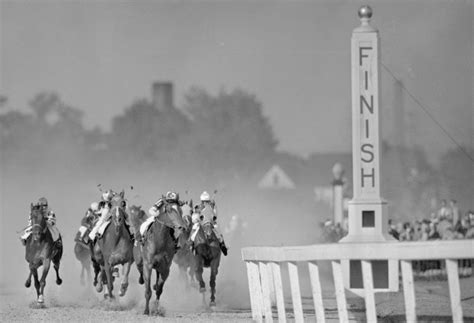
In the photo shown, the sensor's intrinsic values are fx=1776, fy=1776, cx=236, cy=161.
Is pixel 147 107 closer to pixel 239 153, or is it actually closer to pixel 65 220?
pixel 239 153

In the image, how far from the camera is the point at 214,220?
33.0 metres

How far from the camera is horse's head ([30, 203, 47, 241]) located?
31.4 metres

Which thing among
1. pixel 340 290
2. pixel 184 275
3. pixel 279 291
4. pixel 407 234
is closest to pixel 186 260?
pixel 184 275

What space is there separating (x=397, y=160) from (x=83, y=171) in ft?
49.6

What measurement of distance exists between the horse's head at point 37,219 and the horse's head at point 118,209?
127 cm

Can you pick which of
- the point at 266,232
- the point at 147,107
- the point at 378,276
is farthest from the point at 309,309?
the point at 147,107

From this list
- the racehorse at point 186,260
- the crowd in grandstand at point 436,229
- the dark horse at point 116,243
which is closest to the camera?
the dark horse at point 116,243

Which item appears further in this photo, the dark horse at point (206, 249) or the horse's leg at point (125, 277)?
the dark horse at point (206, 249)

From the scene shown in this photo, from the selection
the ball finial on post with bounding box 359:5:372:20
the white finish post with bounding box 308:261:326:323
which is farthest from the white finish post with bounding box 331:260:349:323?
the ball finial on post with bounding box 359:5:372:20

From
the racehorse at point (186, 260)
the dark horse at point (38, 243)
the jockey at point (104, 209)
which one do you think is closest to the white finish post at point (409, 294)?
the dark horse at point (38, 243)

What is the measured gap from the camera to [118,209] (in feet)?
104

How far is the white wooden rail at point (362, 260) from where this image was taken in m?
16.9

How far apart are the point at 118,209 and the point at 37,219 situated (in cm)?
146

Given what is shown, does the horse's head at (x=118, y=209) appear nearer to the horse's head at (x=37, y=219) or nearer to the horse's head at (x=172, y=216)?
the horse's head at (x=37, y=219)
